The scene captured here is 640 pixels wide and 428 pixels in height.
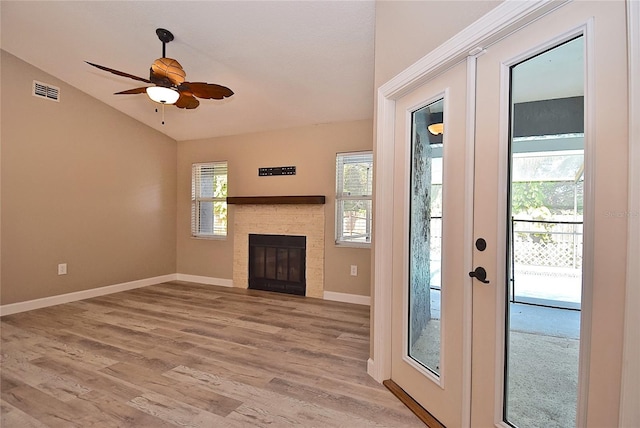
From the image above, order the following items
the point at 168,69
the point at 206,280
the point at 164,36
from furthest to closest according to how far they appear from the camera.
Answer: the point at 206,280 < the point at 164,36 < the point at 168,69

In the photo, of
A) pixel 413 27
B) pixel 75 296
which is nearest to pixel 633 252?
pixel 413 27

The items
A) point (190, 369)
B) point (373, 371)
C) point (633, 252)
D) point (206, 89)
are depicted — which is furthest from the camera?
point (206, 89)

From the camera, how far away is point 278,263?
4.77 meters

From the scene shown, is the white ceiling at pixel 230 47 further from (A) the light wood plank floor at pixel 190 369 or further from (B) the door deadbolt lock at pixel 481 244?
(A) the light wood plank floor at pixel 190 369

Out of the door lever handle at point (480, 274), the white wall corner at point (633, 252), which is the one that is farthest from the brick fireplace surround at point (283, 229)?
the white wall corner at point (633, 252)

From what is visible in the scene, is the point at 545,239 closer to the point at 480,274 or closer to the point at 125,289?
the point at 480,274

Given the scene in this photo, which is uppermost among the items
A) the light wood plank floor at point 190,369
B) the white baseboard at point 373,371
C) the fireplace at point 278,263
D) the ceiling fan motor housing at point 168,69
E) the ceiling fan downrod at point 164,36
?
the ceiling fan downrod at point 164,36

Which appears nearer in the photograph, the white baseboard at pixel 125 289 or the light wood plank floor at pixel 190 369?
the light wood plank floor at pixel 190 369

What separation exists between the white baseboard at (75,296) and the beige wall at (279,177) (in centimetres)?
57

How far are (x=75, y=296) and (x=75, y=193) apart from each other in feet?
4.46

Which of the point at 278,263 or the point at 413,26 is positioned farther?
the point at 278,263

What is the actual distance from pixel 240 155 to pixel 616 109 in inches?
183

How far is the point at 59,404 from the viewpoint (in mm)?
1920

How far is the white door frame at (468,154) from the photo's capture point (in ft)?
3.07
